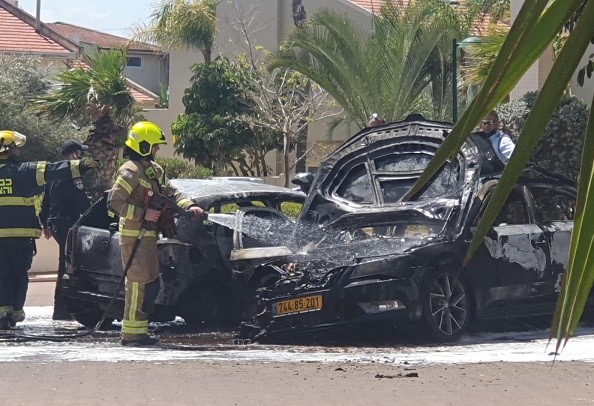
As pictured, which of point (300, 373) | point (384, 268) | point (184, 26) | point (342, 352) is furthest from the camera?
point (184, 26)

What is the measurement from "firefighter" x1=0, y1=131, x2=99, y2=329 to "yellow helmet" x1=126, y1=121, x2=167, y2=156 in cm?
96

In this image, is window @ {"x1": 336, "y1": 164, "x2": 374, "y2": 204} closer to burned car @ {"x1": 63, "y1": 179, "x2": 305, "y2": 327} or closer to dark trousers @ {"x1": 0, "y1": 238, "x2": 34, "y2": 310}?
burned car @ {"x1": 63, "y1": 179, "x2": 305, "y2": 327}

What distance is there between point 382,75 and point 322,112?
12.7 m

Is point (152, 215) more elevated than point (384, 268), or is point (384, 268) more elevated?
point (152, 215)

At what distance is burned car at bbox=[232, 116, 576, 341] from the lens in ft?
28.5

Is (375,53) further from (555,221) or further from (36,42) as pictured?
(36,42)

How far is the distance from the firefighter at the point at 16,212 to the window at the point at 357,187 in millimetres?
2297

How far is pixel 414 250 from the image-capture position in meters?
8.81

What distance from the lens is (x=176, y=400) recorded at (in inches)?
241

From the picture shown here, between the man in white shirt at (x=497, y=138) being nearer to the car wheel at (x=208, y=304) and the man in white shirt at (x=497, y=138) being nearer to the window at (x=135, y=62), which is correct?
the car wheel at (x=208, y=304)

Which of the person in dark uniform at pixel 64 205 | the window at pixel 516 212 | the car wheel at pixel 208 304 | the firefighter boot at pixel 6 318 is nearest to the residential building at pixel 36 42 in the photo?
the person in dark uniform at pixel 64 205

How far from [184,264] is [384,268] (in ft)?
6.74

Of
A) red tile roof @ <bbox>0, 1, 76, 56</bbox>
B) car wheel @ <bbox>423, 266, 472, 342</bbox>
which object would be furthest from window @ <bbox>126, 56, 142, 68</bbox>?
car wheel @ <bbox>423, 266, 472, 342</bbox>

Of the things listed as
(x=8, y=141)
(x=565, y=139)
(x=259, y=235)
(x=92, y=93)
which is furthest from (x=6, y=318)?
(x=92, y=93)
